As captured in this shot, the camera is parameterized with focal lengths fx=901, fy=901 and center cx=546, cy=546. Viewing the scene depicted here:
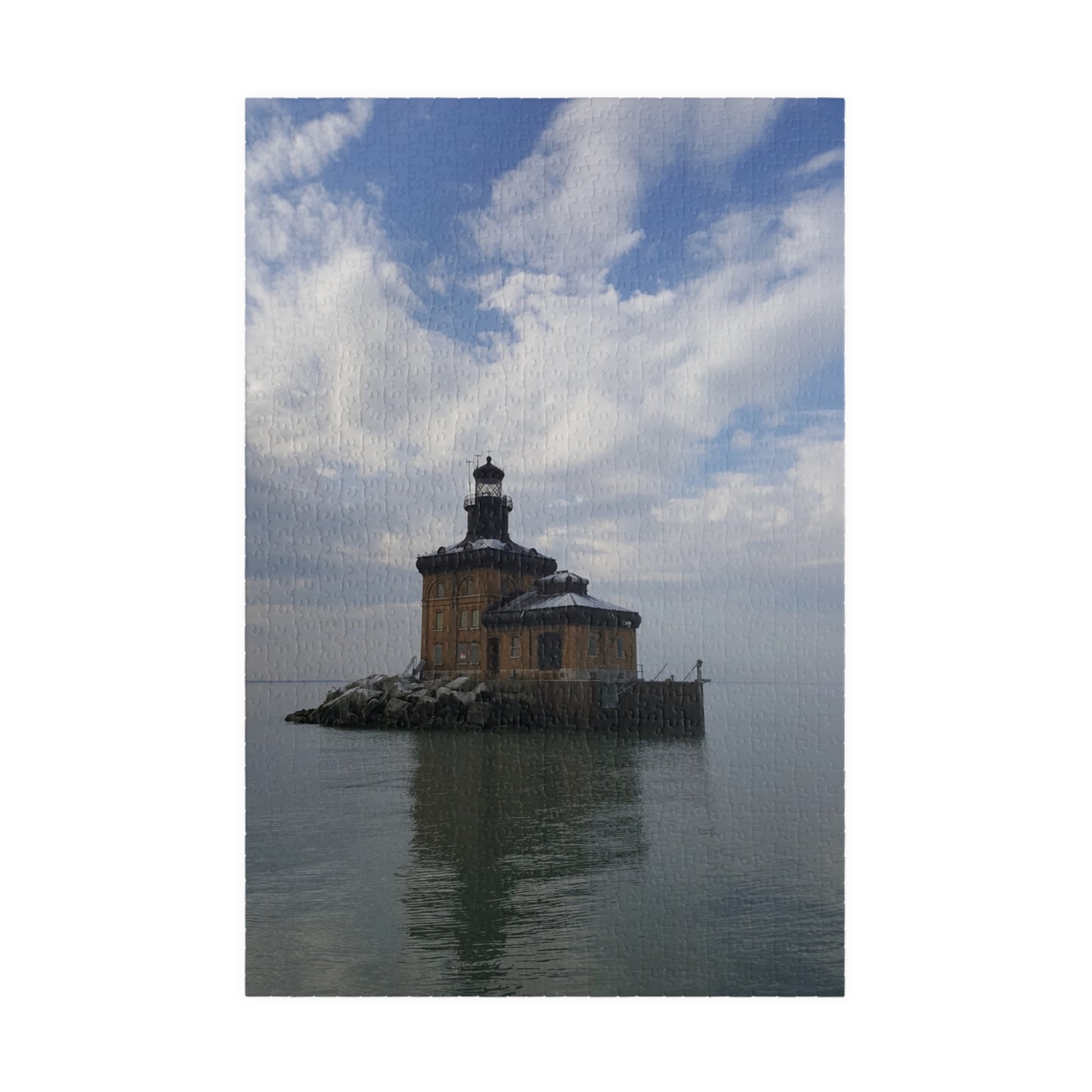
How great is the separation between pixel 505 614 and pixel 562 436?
3713mm

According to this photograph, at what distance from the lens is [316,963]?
6.13 meters

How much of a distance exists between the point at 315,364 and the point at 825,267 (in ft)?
12.4

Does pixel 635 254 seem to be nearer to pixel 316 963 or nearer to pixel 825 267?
pixel 825 267

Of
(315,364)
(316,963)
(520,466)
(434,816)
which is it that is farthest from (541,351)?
(316,963)

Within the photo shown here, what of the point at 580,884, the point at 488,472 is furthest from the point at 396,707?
the point at 488,472

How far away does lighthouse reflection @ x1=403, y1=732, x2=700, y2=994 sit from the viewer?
240 inches

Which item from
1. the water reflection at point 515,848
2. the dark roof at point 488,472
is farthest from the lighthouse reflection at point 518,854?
the dark roof at point 488,472

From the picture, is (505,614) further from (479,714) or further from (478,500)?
(478,500)

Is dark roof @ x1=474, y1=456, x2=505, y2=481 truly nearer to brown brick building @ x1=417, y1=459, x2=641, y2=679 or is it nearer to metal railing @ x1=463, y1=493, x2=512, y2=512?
brown brick building @ x1=417, y1=459, x2=641, y2=679

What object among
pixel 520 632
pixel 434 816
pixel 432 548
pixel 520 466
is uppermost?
pixel 520 466

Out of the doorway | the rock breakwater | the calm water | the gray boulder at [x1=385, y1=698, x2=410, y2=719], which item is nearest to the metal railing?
the rock breakwater

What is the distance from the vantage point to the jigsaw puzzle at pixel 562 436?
6.36 m

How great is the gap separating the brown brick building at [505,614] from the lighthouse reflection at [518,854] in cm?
85

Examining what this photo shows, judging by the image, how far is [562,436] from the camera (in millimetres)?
6676
